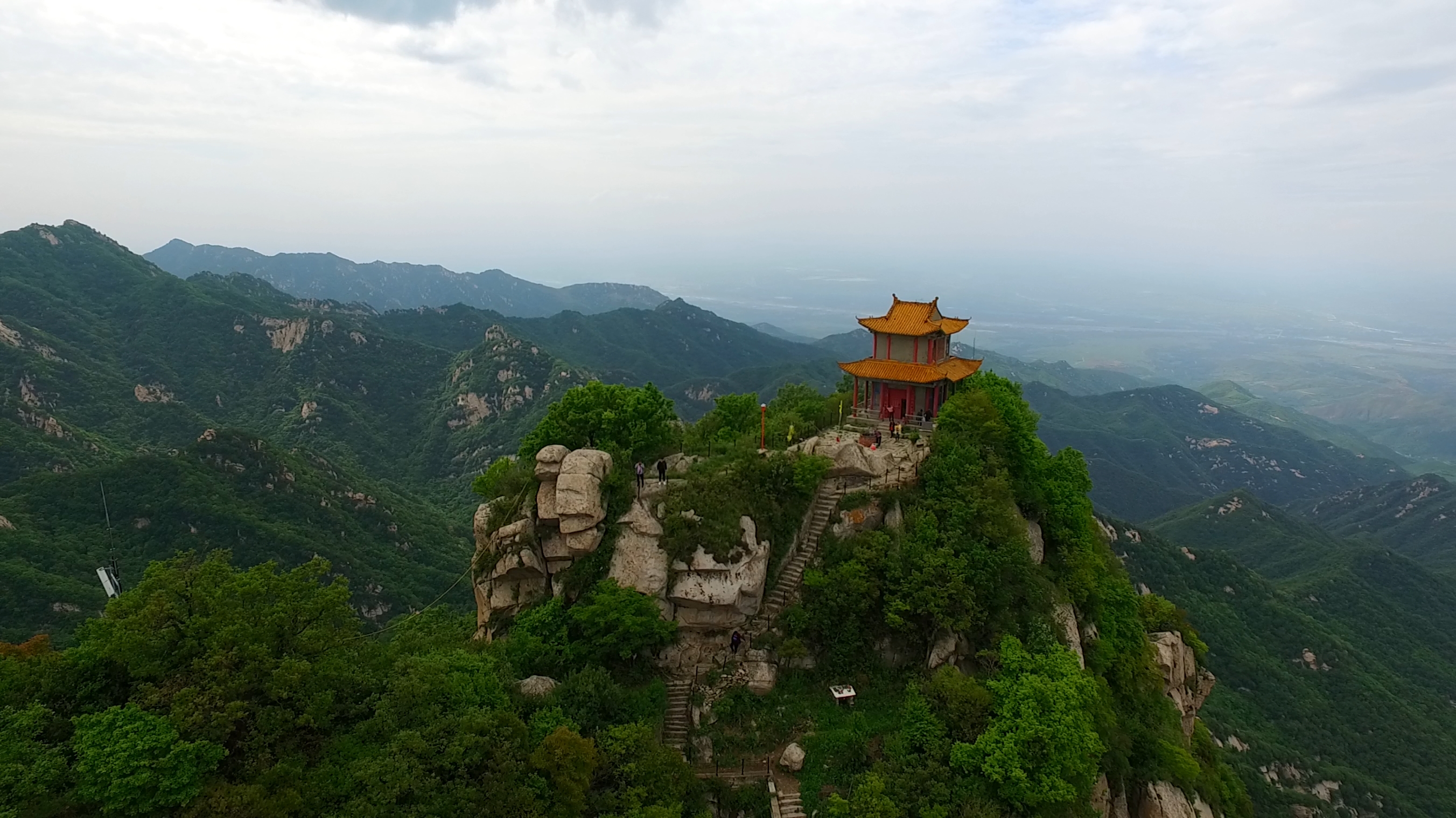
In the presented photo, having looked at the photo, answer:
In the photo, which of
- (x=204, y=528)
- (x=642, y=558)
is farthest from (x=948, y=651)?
(x=204, y=528)

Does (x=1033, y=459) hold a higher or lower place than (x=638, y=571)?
higher

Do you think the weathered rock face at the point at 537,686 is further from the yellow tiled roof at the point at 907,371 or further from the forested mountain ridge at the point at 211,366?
the forested mountain ridge at the point at 211,366

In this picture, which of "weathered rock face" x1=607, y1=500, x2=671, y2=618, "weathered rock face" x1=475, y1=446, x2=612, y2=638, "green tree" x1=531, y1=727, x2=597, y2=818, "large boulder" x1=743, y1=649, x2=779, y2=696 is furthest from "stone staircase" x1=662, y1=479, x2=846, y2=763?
"weathered rock face" x1=475, y1=446, x2=612, y2=638

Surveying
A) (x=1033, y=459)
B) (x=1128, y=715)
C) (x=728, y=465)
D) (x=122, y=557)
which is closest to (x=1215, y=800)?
(x=1128, y=715)

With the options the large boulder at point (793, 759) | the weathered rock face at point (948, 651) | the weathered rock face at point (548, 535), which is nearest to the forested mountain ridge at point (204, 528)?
the weathered rock face at point (548, 535)

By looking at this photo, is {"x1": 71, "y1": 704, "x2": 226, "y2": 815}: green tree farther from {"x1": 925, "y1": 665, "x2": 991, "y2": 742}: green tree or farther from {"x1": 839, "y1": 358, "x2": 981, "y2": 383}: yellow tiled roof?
{"x1": 839, "y1": 358, "x2": 981, "y2": 383}: yellow tiled roof

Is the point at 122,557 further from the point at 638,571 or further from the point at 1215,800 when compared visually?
the point at 1215,800
